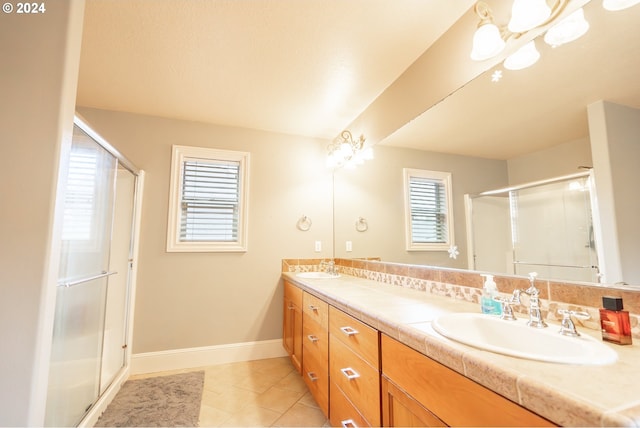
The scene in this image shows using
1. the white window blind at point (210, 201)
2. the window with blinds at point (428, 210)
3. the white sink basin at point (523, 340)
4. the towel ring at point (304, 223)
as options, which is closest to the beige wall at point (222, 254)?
the towel ring at point (304, 223)

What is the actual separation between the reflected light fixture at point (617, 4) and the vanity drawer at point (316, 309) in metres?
1.76

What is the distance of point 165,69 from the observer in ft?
6.63

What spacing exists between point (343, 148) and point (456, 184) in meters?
1.40

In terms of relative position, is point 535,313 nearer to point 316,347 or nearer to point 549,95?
point 549,95

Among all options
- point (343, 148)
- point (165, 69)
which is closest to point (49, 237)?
point (165, 69)

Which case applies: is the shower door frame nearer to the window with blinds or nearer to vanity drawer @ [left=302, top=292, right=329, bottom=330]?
vanity drawer @ [left=302, top=292, right=329, bottom=330]

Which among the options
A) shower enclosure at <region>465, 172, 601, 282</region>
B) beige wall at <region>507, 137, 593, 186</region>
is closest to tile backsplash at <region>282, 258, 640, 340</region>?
shower enclosure at <region>465, 172, 601, 282</region>

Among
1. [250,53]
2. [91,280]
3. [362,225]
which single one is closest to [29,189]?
[91,280]

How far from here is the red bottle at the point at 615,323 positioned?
79 centimetres

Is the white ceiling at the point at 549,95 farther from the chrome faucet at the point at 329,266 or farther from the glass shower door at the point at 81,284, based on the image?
the glass shower door at the point at 81,284

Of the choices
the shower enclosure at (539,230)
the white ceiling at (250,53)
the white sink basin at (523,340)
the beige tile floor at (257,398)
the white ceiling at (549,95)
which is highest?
the white ceiling at (250,53)

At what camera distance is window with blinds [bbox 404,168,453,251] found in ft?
5.64

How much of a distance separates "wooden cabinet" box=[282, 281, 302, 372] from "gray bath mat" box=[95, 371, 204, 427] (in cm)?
77

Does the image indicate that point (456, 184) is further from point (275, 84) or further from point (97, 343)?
point (97, 343)
